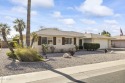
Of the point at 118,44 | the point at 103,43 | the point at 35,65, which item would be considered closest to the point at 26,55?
the point at 35,65

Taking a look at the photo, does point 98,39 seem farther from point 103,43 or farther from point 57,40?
point 57,40

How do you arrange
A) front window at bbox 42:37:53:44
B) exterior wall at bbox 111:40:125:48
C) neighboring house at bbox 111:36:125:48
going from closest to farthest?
front window at bbox 42:37:53:44 < neighboring house at bbox 111:36:125:48 < exterior wall at bbox 111:40:125:48

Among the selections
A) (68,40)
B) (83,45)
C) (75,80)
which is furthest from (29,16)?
(83,45)

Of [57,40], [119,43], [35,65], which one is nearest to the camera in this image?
[35,65]

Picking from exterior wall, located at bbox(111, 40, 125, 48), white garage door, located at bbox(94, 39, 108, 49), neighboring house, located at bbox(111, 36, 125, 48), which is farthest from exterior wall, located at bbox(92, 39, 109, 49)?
exterior wall, located at bbox(111, 40, 125, 48)

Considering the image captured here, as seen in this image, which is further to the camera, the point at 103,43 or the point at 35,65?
the point at 103,43

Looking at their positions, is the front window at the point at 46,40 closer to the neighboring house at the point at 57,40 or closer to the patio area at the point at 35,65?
the neighboring house at the point at 57,40

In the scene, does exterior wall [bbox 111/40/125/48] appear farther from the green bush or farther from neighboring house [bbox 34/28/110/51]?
the green bush

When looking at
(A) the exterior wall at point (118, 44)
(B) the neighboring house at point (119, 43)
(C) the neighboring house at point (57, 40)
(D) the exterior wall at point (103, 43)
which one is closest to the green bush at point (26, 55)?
(C) the neighboring house at point (57, 40)

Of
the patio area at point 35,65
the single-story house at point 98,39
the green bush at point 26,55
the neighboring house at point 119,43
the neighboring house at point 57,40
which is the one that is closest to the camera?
the patio area at point 35,65

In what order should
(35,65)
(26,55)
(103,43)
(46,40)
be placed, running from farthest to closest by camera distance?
(103,43) → (46,40) → (26,55) → (35,65)

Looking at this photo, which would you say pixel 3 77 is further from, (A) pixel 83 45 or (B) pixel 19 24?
(A) pixel 83 45

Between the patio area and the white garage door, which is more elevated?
the white garage door

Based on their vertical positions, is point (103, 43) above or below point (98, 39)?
below
